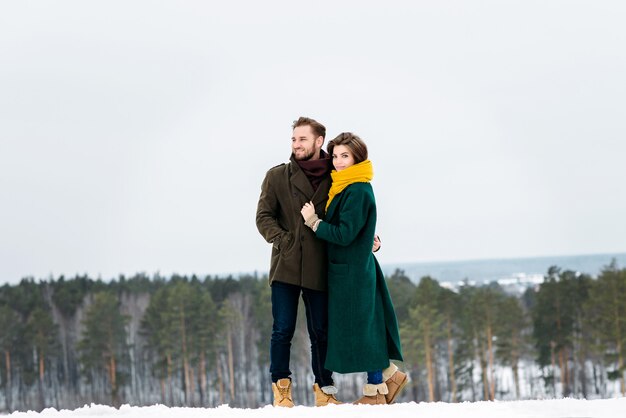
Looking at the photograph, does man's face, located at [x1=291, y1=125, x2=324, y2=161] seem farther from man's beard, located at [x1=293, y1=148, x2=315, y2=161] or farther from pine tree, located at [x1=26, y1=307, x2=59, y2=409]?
pine tree, located at [x1=26, y1=307, x2=59, y2=409]

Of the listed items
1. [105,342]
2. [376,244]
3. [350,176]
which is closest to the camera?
[350,176]

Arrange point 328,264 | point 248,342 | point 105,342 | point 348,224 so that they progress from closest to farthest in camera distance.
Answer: point 348,224 → point 328,264 → point 105,342 → point 248,342

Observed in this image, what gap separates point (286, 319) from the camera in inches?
203

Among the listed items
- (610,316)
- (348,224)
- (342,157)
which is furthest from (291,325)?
(610,316)

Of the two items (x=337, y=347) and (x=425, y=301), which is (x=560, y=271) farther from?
(x=337, y=347)

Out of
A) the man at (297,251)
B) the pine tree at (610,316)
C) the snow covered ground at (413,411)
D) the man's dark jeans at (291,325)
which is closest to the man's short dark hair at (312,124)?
the man at (297,251)

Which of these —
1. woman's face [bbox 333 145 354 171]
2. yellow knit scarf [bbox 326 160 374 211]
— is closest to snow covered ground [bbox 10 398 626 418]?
yellow knit scarf [bbox 326 160 374 211]

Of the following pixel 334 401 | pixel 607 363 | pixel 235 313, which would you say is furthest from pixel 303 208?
pixel 235 313

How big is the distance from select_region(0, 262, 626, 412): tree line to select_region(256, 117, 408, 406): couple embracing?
34.3 m

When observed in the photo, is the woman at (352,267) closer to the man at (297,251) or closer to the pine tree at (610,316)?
the man at (297,251)

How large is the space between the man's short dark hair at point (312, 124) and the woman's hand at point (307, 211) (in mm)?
477

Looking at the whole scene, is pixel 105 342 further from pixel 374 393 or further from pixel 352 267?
pixel 352 267

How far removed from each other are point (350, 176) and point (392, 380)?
1.35 metres

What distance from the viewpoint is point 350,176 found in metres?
4.99
